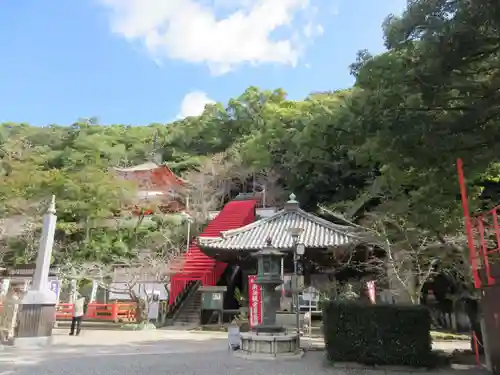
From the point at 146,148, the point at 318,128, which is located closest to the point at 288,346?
the point at 318,128

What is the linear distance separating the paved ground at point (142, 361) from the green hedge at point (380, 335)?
42 cm

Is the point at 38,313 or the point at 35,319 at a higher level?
the point at 38,313

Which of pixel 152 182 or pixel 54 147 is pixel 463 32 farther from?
pixel 54 147

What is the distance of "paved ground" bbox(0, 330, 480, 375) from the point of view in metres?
7.10

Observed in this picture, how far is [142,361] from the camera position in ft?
26.8

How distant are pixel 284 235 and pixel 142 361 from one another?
9.52 metres

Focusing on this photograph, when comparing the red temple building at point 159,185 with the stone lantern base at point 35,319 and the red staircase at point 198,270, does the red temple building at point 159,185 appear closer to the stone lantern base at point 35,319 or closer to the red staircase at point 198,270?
the red staircase at point 198,270

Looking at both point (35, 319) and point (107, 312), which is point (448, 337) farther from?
point (107, 312)

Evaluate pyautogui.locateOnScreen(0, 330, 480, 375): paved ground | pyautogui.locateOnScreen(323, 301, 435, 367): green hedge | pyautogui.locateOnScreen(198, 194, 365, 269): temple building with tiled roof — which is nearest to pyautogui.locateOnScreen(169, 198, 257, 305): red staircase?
pyautogui.locateOnScreen(198, 194, 365, 269): temple building with tiled roof

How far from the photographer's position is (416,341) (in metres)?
7.33

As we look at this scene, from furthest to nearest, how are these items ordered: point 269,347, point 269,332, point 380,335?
1. point 269,332
2. point 269,347
3. point 380,335

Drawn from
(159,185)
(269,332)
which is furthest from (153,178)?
(269,332)

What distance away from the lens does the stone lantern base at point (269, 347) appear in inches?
346

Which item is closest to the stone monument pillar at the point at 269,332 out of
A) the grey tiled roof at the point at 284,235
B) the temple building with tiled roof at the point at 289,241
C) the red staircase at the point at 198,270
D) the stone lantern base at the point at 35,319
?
the temple building with tiled roof at the point at 289,241
